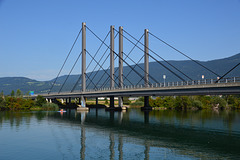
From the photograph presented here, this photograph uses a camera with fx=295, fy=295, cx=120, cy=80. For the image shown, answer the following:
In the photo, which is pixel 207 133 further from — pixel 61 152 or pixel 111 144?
pixel 61 152

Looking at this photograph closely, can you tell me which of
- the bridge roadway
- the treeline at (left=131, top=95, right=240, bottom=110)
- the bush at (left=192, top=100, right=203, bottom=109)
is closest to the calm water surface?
the bridge roadway

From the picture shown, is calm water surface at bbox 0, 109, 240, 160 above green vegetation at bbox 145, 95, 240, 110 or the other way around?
the other way around

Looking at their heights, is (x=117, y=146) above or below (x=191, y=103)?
below

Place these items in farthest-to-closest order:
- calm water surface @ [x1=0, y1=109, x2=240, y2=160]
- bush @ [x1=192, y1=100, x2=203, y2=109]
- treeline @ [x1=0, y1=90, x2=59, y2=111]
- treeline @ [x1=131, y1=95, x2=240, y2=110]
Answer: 1. bush @ [x1=192, y1=100, x2=203, y2=109]
2. treeline @ [x1=131, y1=95, x2=240, y2=110]
3. treeline @ [x1=0, y1=90, x2=59, y2=111]
4. calm water surface @ [x1=0, y1=109, x2=240, y2=160]

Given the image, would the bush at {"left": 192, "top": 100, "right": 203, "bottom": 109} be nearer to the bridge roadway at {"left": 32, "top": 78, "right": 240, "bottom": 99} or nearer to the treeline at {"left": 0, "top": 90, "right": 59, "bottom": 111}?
the bridge roadway at {"left": 32, "top": 78, "right": 240, "bottom": 99}

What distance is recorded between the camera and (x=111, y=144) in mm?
39438

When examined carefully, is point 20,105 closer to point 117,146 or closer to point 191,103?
point 191,103

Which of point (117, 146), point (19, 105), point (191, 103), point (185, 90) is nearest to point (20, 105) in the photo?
point (19, 105)

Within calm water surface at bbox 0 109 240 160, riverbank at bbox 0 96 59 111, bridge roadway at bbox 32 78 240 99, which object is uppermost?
bridge roadway at bbox 32 78 240 99

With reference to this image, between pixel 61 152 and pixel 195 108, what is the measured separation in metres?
112

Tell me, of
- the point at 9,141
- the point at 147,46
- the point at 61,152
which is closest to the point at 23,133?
the point at 9,141

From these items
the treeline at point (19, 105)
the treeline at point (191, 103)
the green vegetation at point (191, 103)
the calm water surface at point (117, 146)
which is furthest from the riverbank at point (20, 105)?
the calm water surface at point (117, 146)

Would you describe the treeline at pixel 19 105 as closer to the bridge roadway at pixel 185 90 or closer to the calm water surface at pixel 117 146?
the bridge roadway at pixel 185 90

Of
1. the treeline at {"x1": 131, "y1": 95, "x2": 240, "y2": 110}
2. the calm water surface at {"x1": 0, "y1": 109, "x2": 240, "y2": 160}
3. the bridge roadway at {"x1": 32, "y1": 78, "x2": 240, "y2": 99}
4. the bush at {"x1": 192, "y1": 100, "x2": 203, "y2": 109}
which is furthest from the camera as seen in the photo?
the bush at {"x1": 192, "y1": 100, "x2": 203, "y2": 109}
